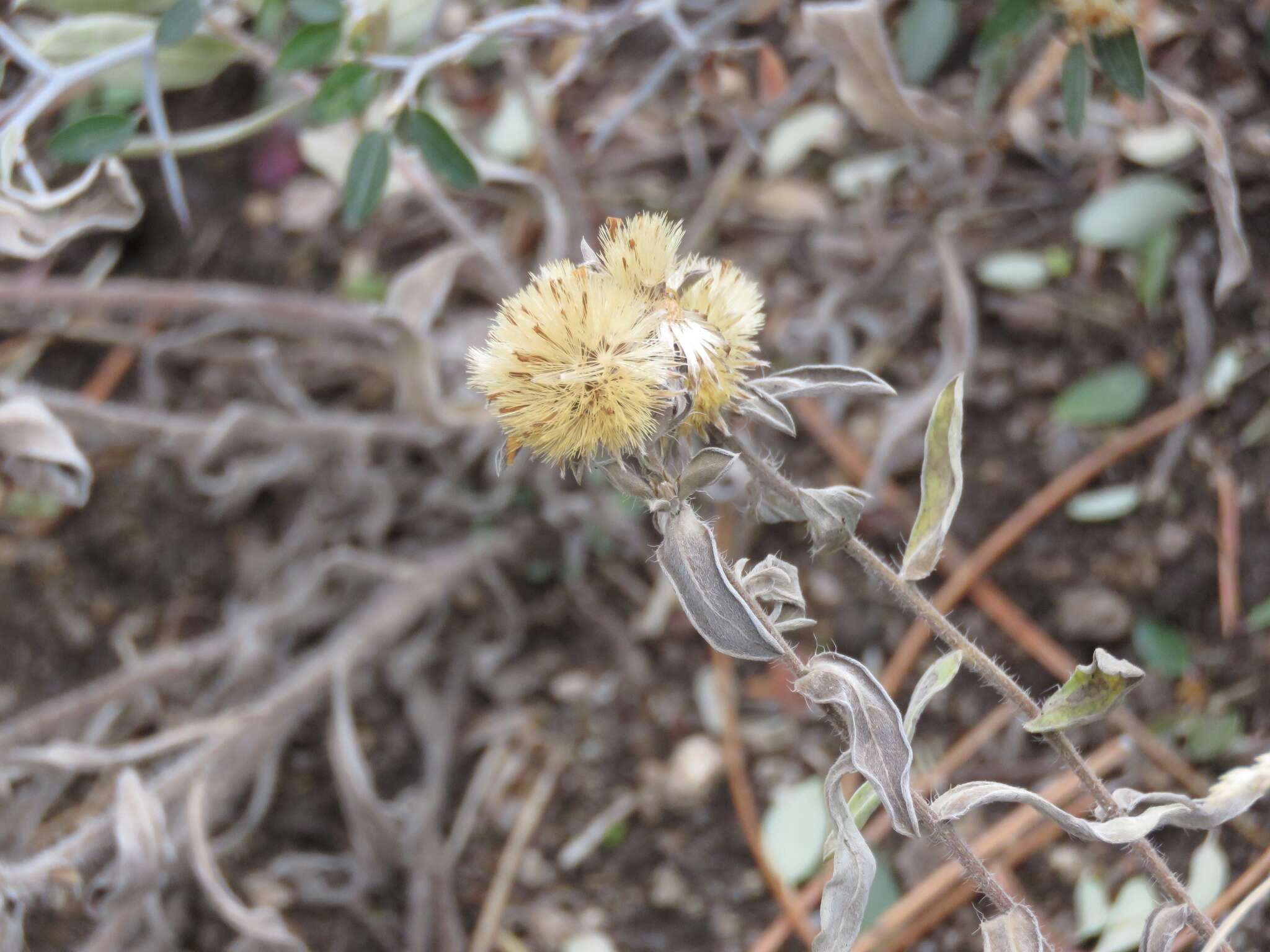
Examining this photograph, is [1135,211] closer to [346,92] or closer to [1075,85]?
[1075,85]

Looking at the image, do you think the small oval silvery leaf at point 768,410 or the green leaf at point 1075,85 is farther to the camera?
the green leaf at point 1075,85

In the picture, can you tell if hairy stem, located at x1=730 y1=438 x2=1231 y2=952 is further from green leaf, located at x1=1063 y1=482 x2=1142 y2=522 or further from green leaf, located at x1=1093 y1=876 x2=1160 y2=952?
green leaf, located at x1=1063 y1=482 x2=1142 y2=522

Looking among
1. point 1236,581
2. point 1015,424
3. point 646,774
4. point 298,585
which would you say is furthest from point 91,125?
point 1236,581

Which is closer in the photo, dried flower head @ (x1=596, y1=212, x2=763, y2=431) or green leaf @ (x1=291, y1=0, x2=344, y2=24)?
dried flower head @ (x1=596, y1=212, x2=763, y2=431)

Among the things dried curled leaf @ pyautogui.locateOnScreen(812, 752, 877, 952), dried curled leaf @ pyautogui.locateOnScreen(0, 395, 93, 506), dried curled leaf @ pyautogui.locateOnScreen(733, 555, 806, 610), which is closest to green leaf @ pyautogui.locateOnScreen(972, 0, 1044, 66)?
dried curled leaf @ pyautogui.locateOnScreen(733, 555, 806, 610)

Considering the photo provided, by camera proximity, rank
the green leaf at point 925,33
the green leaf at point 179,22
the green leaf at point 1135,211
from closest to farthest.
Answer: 1. the green leaf at point 179,22
2. the green leaf at point 925,33
3. the green leaf at point 1135,211

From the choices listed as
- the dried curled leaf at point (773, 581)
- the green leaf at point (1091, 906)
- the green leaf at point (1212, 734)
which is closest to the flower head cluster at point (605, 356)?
the dried curled leaf at point (773, 581)

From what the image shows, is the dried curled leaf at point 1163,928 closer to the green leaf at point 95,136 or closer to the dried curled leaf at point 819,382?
the dried curled leaf at point 819,382
